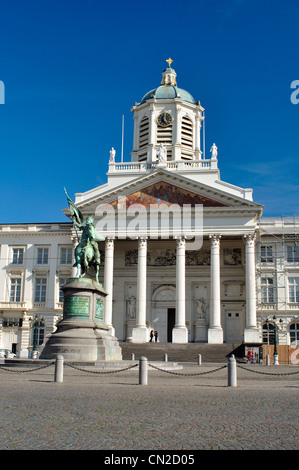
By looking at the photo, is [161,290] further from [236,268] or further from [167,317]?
[236,268]

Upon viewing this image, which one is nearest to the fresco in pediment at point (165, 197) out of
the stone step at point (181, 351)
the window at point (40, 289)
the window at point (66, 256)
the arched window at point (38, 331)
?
the window at point (66, 256)

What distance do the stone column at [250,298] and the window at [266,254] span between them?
6048mm

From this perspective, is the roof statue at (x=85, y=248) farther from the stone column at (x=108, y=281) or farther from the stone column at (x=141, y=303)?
the stone column at (x=108, y=281)

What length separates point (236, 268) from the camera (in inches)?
1982

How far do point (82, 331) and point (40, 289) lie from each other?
30265 millimetres

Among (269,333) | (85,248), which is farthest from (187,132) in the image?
(85,248)

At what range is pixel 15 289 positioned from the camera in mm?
52906

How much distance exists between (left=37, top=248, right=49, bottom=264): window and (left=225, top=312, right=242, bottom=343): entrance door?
61.3 feet

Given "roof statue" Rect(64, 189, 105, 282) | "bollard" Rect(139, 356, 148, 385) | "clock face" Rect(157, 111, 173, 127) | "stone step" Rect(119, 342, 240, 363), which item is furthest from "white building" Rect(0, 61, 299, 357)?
"bollard" Rect(139, 356, 148, 385)

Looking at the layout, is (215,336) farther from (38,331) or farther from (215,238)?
(38,331)

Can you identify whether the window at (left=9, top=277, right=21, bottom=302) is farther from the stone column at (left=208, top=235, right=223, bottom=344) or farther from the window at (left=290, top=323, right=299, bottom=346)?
the window at (left=290, top=323, right=299, bottom=346)
